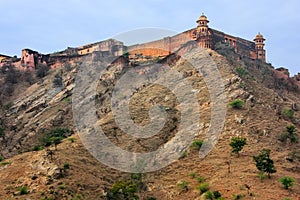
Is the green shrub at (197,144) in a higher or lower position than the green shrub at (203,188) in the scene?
higher

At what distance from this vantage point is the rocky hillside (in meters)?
42.7

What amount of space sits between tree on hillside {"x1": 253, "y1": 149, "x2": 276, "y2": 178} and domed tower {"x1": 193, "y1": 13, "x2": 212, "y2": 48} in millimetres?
27267

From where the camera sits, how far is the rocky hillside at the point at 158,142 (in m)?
42.7

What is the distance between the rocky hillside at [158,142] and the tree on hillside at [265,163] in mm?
629

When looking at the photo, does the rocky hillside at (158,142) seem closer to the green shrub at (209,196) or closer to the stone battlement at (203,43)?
the green shrub at (209,196)

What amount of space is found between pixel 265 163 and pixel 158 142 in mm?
12792

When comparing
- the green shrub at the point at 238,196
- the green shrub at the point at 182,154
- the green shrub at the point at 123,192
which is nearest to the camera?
the green shrub at the point at 238,196

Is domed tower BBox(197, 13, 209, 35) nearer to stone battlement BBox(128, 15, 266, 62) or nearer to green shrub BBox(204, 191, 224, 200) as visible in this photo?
stone battlement BBox(128, 15, 266, 62)

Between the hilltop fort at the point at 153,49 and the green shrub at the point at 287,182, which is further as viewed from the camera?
the hilltop fort at the point at 153,49

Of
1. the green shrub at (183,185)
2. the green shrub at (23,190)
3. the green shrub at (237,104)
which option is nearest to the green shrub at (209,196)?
the green shrub at (183,185)

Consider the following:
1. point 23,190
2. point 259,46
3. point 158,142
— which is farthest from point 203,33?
point 23,190

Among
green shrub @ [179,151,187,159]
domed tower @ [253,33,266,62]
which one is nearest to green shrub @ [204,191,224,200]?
green shrub @ [179,151,187,159]

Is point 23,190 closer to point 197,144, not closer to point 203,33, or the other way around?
point 197,144

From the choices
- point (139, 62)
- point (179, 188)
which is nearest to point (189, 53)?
point (139, 62)
